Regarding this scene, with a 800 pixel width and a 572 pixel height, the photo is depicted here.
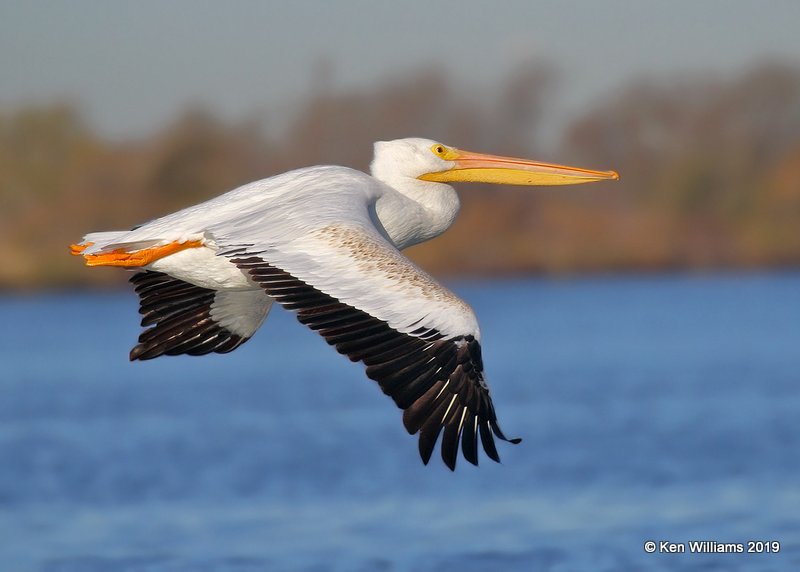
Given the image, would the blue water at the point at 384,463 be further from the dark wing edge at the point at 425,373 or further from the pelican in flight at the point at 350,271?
the dark wing edge at the point at 425,373

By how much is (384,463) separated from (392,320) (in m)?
8.50

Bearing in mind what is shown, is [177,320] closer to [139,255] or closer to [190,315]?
[190,315]

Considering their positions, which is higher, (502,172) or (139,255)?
(502,172)

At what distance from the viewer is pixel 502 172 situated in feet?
27.8

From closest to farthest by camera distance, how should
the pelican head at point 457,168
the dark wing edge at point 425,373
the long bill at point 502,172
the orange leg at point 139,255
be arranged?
the dark wing edge at point 425,373 → the orange leg at point 139,255 → the pelican head at point 457,168 → the long bill at point 502,172

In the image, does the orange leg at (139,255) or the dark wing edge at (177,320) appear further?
the dark wing edge at (177,320)

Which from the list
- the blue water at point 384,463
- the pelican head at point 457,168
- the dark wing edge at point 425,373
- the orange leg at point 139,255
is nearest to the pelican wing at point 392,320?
the dark wing edge at point 425,373

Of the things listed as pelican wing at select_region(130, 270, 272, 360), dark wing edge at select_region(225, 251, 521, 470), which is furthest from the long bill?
dark wing edge at select_region(225, 251, 521, 470)

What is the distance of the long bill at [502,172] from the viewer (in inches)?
326

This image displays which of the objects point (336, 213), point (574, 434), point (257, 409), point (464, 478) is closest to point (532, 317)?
point (257, 409)

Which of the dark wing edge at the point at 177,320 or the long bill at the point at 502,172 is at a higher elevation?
the long bill at the point at 502,172

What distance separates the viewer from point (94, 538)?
12.0 meters

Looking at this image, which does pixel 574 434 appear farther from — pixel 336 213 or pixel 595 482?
pixel 336 213

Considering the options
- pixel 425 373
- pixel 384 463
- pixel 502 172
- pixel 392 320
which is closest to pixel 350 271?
pixel 392 320
